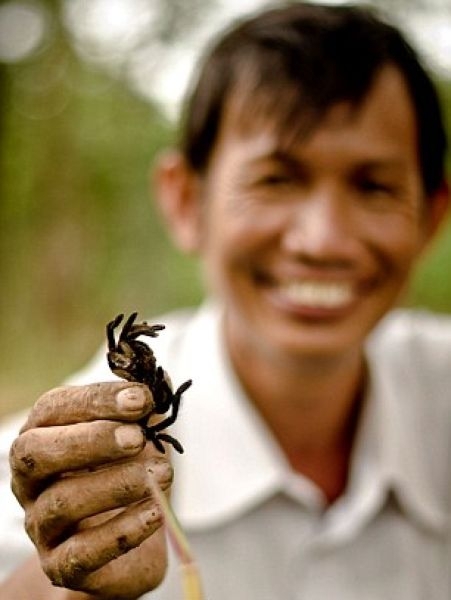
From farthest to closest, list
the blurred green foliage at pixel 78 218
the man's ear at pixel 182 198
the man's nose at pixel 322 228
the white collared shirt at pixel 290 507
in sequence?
the blurred green foliage at pixel 78 218 → the man's ear at pixel 182 198 → the white collared shirt at pixel 290 507 → the man's nose at pixel 322 228

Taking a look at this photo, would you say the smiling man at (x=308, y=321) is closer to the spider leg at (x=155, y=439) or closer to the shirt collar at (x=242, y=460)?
the shirt collar at (x=242, y=460)

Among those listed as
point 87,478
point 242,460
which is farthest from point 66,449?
point 242,460

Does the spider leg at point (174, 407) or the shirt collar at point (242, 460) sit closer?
the spider leg at point (174, 407)

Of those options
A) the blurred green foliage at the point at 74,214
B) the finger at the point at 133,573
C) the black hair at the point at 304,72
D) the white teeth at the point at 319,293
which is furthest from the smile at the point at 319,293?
the blurred green foliage at the point at 74,214

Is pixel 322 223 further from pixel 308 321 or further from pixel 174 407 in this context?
pixel 174 407

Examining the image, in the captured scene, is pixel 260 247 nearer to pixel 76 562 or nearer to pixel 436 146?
pixel 436 146

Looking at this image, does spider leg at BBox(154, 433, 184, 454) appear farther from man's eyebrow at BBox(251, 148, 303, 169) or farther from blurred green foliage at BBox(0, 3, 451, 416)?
blurred green foliage at BBox(0, 3, 451, 416)

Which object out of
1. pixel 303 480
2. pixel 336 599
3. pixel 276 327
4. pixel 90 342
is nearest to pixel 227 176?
pixel 276 327
